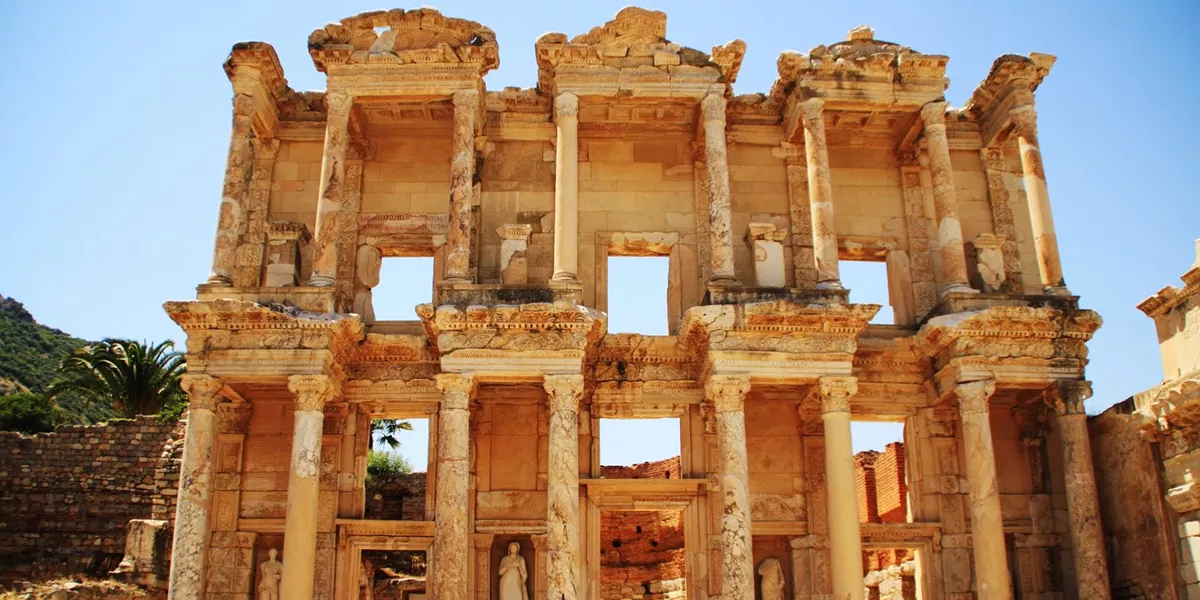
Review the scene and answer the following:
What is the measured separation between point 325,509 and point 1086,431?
11.1 metres

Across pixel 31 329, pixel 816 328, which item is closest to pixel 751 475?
pixel 816 328

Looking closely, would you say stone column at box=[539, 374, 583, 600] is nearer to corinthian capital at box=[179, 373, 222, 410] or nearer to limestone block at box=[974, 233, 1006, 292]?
corinthian capital at box=[179, 373, 222, 410]

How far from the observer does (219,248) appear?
15484 millimetres

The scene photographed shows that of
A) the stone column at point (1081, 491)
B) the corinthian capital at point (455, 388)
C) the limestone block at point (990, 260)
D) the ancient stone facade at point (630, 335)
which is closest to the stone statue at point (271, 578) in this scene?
the ancient stone facade at point (630, 335)

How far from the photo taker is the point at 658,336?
15852mm

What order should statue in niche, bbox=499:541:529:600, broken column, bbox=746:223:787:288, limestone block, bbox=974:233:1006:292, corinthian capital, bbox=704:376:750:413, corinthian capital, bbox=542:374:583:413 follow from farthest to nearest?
limestone block, bbox=974:233:1006:292 < broken column, bbox=746:223:787:288 < statue in niche, bbox=499:541:529:600 < corinthian capital, bbox=704:376:750:413 < corinthian capital, bbox=542:374:583:413

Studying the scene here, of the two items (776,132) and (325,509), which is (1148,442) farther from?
(325,509)

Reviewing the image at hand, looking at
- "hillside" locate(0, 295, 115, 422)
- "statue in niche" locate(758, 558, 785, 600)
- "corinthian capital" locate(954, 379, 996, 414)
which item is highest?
"hillside" locate(0, 295, 115, 422)

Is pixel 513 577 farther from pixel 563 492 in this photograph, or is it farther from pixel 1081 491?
pixel 1081 491

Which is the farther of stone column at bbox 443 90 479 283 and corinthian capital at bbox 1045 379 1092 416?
stone column at bbox 443 90 479 283

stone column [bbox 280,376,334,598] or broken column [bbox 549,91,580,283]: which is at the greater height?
broken column [bbox 549,91,580,283]

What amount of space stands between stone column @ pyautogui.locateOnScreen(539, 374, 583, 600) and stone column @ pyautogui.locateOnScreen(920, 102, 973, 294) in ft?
19.7

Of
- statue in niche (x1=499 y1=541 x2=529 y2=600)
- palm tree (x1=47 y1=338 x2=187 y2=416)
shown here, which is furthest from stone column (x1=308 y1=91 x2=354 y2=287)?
palm tree (x1=47 y1=338 x2=187 y2=416)

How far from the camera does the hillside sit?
41.1m
